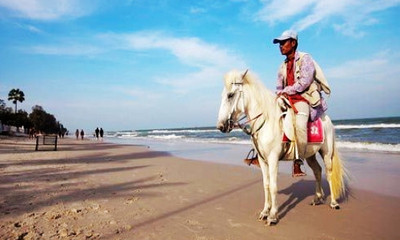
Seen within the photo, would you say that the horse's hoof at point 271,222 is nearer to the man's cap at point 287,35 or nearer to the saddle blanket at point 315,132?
the saddle blanket at point 315,132

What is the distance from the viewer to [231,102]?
451cm

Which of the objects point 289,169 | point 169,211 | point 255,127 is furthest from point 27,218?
point 289,169

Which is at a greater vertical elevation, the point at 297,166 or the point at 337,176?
the point at 297,166

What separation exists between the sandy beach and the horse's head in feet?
5.10

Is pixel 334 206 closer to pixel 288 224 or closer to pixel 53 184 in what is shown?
pixel 288 224

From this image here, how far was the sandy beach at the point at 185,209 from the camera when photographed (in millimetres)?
4137

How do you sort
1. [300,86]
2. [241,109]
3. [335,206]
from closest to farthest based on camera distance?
[241,109] < [300,86] < [335,206]

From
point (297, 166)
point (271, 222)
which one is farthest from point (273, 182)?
point (297, 166)

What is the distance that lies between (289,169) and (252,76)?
649cm

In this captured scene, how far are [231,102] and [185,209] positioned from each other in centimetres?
226

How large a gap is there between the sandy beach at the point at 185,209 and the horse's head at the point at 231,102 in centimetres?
155

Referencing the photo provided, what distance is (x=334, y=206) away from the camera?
17.4 ft

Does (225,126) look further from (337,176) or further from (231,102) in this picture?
(337,176)

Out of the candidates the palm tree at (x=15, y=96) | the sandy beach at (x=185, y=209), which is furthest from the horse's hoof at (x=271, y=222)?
the palm tree at (x=15, y=96)
